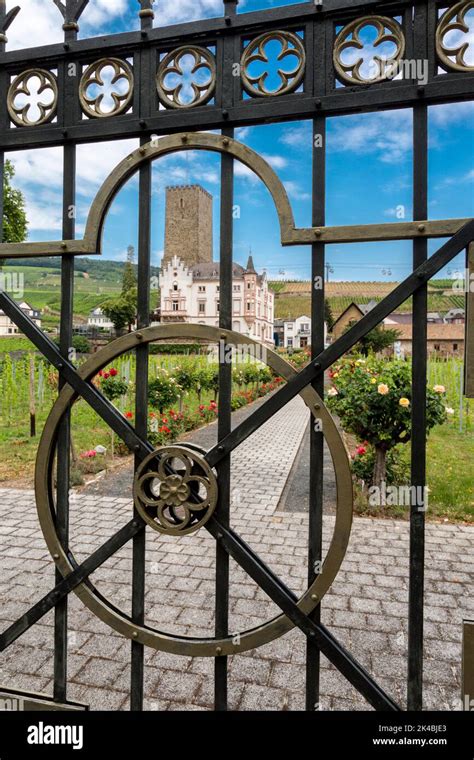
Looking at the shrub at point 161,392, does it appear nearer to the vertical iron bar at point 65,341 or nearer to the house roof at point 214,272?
the house roof at point 214,272

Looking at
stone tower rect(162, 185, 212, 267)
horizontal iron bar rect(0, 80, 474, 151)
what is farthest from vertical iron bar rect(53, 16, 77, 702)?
stone tower rect(162, 185, 212, 267)

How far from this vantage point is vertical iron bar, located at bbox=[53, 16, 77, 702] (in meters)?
1.71

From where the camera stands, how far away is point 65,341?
1746mm

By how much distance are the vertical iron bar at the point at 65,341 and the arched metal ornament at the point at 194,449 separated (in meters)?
0.04

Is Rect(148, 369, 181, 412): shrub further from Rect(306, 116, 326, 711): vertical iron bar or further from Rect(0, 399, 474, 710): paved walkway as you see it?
Rect(306, 116, 326, 711): vertical iron bar

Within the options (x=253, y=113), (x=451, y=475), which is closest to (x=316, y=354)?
(x=253, y=113)

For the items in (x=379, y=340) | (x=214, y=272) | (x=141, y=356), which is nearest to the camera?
(x=141, y=356)

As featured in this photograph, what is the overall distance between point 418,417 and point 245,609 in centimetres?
224

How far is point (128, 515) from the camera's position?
5320mm

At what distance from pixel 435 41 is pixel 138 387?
1.46 meters

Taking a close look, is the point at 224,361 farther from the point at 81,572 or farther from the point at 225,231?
the point at 81,572

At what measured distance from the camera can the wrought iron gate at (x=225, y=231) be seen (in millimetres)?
1469

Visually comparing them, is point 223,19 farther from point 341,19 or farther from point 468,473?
point 468,473

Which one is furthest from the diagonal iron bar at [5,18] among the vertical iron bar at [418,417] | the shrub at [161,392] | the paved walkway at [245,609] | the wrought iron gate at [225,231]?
the shrub at [161,392]
